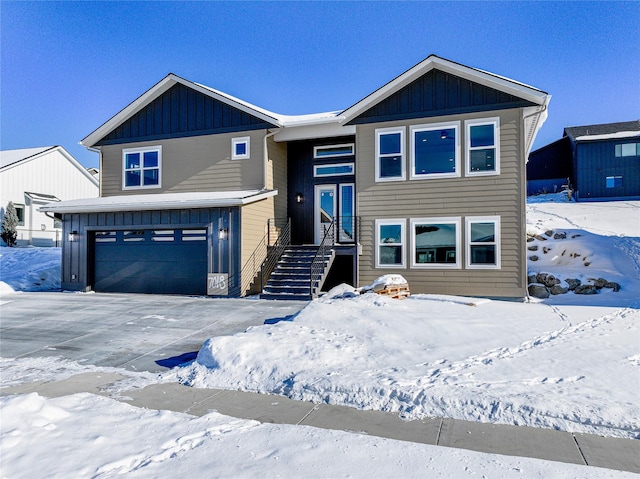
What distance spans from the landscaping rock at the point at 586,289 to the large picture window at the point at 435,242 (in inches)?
124

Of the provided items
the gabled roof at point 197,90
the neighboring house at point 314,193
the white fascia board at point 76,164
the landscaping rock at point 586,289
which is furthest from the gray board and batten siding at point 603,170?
the white fascia board at point 76,164

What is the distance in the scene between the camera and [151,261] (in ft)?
42.0

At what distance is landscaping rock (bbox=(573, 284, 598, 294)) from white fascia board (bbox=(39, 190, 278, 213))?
29.5ft

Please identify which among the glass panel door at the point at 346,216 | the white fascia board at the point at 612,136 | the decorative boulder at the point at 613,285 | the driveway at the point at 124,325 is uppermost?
the white fascia board at the point at 612,136

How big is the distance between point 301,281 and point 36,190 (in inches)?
854

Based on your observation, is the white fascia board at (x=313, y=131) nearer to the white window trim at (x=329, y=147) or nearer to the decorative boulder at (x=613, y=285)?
the white window trim at (x=329, y=147)

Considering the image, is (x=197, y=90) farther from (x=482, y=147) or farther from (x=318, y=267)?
(x=482, y=147)

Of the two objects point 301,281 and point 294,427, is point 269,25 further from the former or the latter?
point 294,427

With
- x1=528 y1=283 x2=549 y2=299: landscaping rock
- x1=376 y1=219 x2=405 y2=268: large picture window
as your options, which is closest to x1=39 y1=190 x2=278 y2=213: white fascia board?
x1=376 y1=219 x2=405 y2=268: large picture window

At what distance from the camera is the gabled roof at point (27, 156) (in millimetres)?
23364

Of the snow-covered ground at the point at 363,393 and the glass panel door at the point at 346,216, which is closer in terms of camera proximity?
the snow-covered ground at the point at 363,393

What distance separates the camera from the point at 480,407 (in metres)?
3.67

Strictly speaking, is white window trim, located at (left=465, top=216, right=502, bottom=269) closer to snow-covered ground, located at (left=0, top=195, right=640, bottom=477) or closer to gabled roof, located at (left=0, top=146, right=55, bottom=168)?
snow-covered ground, located at (left=0, top=195, right=640, bottom=477)

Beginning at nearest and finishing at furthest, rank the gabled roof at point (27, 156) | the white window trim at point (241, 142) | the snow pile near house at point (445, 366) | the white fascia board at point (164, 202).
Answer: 1. the snow pile near house at point (445, 366)
2. the white fascia board at point (164, 202)
3. the white window trim at point (241, 142)
4. the gabled roof at point (27, 156)
